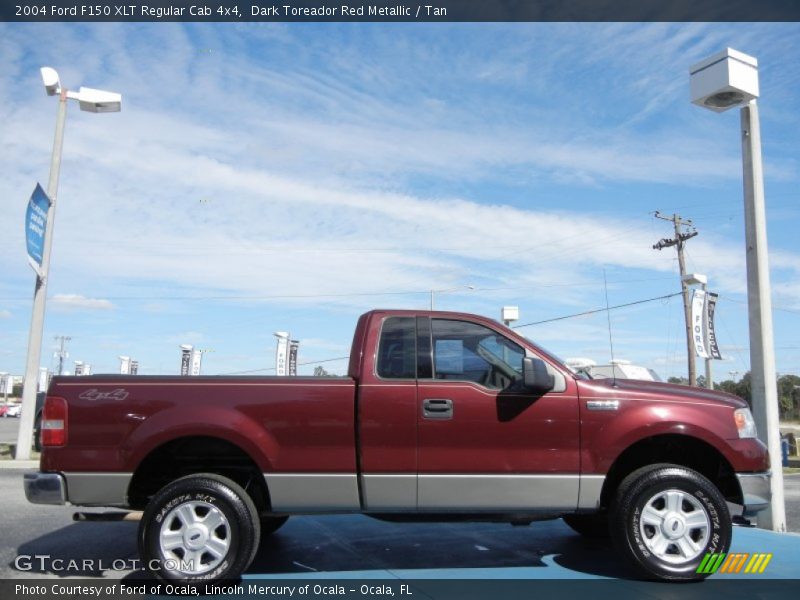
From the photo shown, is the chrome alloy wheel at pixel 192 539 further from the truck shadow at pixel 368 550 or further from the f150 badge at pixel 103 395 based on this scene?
the f150 badge at pixel 103 395

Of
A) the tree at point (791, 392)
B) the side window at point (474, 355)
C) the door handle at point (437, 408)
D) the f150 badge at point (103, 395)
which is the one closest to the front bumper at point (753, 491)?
the side window at point (474, 355)

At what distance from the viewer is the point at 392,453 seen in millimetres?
4969

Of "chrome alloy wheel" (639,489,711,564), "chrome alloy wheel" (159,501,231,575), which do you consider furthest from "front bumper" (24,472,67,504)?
"chrome alloy wheel" (639,489,711,564)

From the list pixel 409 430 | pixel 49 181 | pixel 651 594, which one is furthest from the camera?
pixel 49 181

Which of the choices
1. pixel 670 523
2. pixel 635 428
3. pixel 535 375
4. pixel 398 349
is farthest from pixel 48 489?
pixel 670 523

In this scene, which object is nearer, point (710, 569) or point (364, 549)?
point (710, 569)

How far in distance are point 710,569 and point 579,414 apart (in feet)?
4.52

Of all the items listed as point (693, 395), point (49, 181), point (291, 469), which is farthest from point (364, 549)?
point (49, 181)

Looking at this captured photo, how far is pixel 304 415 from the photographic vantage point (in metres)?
4.95

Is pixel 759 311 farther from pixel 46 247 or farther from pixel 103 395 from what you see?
pixel 46 247

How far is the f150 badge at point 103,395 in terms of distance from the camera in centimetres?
491

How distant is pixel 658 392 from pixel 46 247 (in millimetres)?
14219

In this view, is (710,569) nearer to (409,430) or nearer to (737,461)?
(737,461)

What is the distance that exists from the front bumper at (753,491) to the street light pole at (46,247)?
46.0 feet
